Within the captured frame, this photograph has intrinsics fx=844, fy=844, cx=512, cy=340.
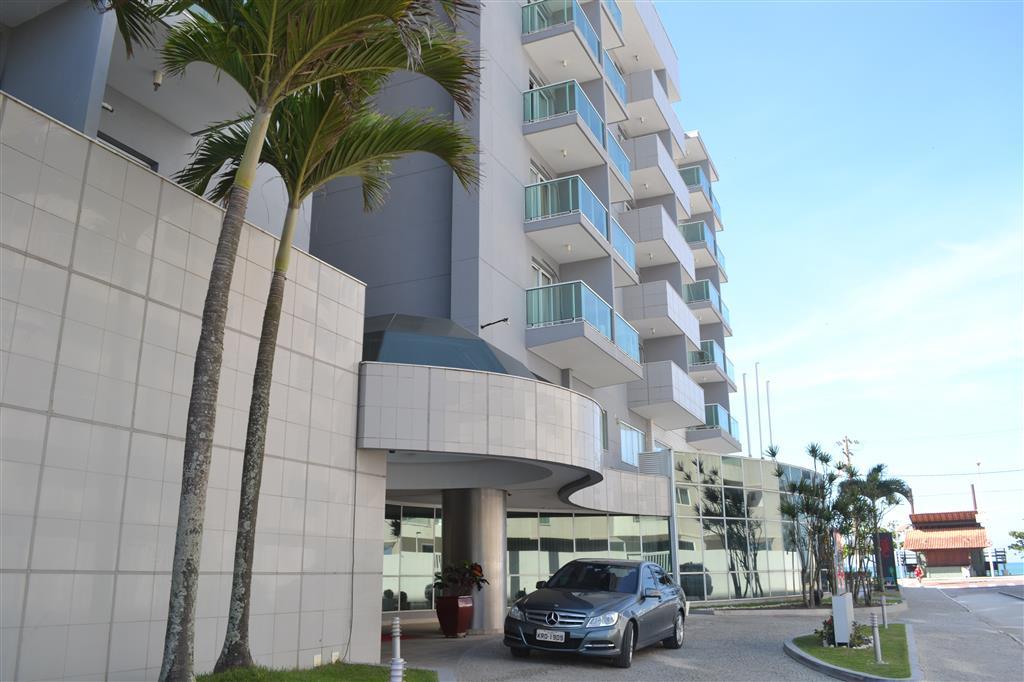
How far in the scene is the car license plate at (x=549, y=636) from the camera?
43.2 feet

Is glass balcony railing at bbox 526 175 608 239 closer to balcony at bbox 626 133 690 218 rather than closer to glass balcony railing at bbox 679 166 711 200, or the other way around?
balcony at bbox 626 133 690 218

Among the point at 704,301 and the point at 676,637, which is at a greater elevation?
the point at 704,301

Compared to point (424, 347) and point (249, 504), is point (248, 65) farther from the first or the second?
point (424, 347)

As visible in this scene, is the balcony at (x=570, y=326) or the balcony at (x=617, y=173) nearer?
the balcony at (x=570, y=326)

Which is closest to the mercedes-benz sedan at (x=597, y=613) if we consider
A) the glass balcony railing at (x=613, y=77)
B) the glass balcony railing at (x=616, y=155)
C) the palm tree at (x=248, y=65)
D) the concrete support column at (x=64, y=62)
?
Answer: the palm tree at (x=248, y=65)

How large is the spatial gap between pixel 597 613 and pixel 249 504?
243 inches

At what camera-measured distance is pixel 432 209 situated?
22.2m

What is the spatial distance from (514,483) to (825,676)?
25.4 ft

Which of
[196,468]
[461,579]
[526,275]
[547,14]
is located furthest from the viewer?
[547,14]

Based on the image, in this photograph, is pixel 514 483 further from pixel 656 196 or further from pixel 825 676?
pixel 656 196

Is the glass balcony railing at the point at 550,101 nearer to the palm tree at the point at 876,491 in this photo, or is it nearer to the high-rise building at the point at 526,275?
the high-rise building at the point at 526,275

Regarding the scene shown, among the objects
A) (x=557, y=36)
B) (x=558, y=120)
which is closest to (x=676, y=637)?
(x=558, y=120)

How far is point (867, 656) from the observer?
14.4m

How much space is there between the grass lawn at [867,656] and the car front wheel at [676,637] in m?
2.23
